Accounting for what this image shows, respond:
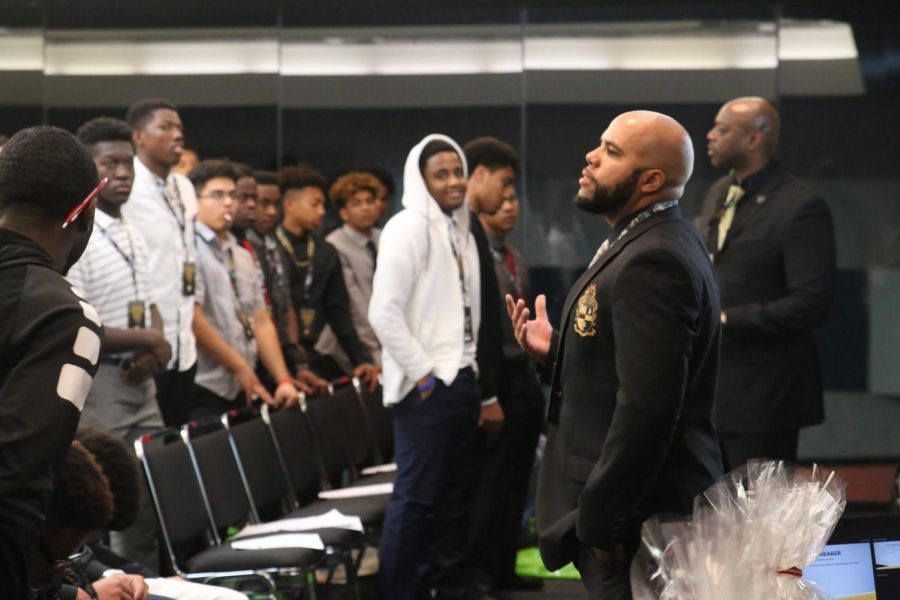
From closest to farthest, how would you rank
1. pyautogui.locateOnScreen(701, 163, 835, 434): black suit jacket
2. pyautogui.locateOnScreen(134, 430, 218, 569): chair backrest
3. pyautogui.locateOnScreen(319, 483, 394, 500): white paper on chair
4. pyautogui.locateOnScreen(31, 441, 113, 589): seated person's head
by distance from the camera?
pyautogui.locateOnScreen(31, 441, 113, 589): seated person's head
pyautogui.locateOnScreen(134, 430, 218, 569): chair backrest
pyautogui.locateOnScreen(701, 163, 835, 434): black suit jacket
pyautogui.locateOnScreen(319, 483, 394, 500): white paper on chair

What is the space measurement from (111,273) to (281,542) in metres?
1.06

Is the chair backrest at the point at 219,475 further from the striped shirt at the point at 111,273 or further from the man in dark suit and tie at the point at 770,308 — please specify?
the man in dark suit and tie at the point at 770,308

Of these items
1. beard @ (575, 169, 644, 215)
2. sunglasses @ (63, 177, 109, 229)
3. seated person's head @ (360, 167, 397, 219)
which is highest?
seated person's head @ (360, 167, 397, 219)

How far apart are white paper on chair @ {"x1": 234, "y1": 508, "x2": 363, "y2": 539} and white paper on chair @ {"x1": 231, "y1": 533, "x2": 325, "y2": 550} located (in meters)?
0.13

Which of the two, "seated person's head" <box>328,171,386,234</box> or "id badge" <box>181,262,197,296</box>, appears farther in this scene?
"seated person's head" <box>328,171,386,234</box>

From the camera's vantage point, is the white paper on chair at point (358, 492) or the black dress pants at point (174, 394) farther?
the white paper on chair at point (358, 492)

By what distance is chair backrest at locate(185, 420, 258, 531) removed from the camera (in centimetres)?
437

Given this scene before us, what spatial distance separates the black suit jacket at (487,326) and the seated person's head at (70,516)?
292 cm

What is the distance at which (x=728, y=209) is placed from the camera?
5055mm

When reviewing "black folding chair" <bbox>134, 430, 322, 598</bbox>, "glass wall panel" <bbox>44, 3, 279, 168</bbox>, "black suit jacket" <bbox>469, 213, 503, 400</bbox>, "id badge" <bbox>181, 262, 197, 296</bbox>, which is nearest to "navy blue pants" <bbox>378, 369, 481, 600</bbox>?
"black suit jacket" <bbox>469, 213, 503, 400</bbox>

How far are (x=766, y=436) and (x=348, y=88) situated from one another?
178 inches

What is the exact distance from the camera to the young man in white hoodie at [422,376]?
4.91 m

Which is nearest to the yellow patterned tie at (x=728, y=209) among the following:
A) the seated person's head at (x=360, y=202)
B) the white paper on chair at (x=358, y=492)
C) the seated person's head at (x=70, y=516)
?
the white paper on chair at (x=358, y=492)

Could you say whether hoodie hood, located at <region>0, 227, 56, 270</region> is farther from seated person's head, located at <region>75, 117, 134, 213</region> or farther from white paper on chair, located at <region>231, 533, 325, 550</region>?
seated person's head, located at <region>75, 117, 134, 213</region>
